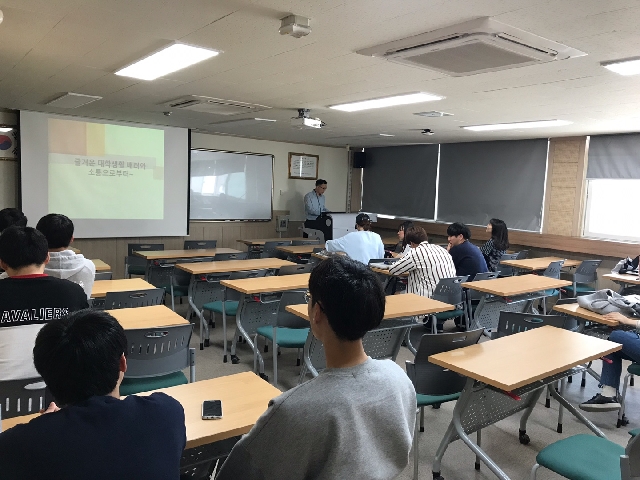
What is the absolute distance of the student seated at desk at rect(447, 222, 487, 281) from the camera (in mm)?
5402

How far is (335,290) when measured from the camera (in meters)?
1.16

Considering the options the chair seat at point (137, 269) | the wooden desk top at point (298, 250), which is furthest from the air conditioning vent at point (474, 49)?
the chair seat at point (137, 269)

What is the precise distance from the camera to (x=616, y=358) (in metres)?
3.51

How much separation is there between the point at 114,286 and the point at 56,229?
0.91m

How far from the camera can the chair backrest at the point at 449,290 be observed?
15.3 ft

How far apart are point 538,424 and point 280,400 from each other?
120 inches

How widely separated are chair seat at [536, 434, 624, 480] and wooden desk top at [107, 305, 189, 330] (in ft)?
6.56

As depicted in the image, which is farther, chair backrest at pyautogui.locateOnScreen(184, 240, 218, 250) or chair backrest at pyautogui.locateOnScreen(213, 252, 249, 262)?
chair backrest at pyautogui.locateOnScreen(184, 240, 218, 250)

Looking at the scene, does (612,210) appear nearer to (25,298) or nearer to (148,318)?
(148,318)

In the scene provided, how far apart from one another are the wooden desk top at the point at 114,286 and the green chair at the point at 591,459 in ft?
9.80

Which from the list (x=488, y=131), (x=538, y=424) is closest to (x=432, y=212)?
(x=488, y=131)

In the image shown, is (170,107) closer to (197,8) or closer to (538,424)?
(197,8)

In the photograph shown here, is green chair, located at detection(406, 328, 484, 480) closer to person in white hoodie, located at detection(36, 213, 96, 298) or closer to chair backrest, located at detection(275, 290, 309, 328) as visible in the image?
chair backrest, located at detection(275, 290, 309, 328)

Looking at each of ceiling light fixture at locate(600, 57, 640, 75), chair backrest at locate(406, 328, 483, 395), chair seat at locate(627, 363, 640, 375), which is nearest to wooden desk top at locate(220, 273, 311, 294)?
chair backrest at locate(406, 328, 483, 395)
